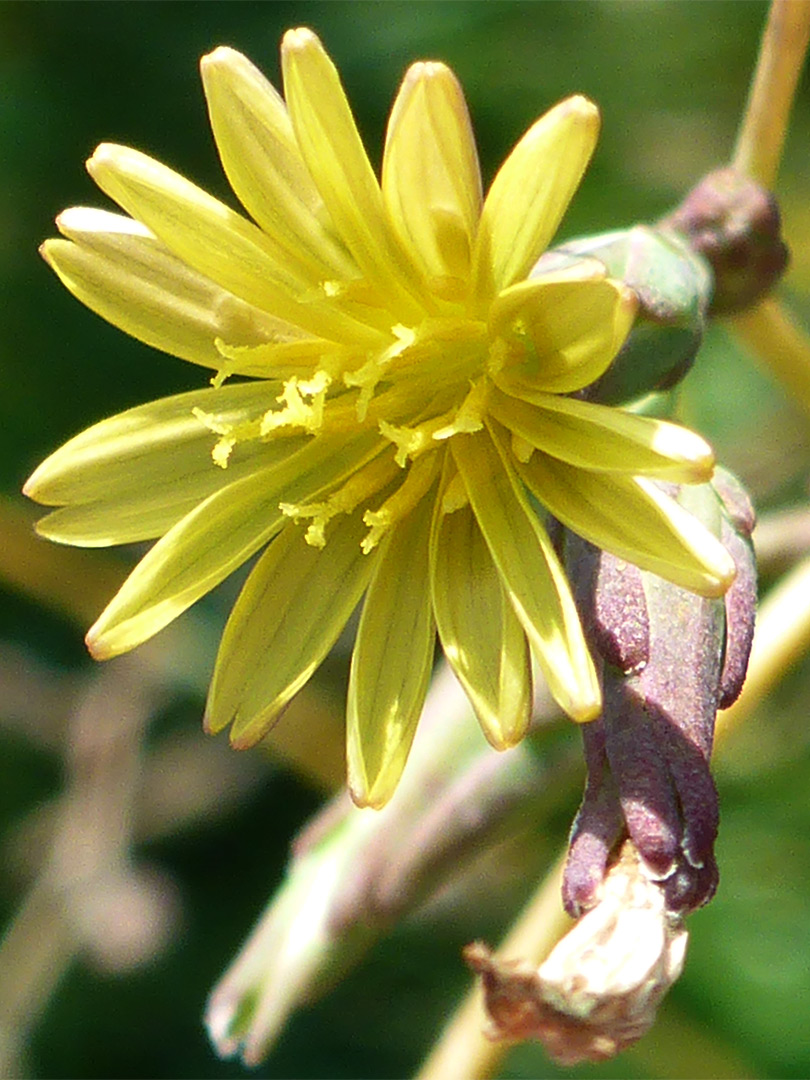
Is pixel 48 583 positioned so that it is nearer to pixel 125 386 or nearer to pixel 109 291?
pixel 125 386

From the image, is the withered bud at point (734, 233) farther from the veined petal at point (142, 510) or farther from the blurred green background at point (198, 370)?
the blurred green background at point (198, 370)

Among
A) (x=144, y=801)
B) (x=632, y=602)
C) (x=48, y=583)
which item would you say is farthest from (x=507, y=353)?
(x=144, y=801)

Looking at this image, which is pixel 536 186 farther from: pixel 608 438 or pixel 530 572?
pixel 530 572

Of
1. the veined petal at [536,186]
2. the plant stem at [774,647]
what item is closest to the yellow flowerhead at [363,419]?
the veined petal at [536,186]

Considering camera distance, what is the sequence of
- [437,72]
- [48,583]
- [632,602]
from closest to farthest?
[437,72]
[632,602]
[48,583]

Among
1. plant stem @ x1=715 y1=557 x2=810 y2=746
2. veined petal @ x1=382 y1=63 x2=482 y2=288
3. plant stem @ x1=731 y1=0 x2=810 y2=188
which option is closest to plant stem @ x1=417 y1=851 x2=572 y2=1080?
plant stem @ x1=715 y1=557 x2=810 y2=746

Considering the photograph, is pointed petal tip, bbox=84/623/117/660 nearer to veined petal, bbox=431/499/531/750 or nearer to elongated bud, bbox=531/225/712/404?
veined petal, bbox=431/499/531/750

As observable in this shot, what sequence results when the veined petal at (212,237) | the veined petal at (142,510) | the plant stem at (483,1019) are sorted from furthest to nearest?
the plant stem at (483,1019) < the veined petal at (142,510) < the veined petal at (212,237)
